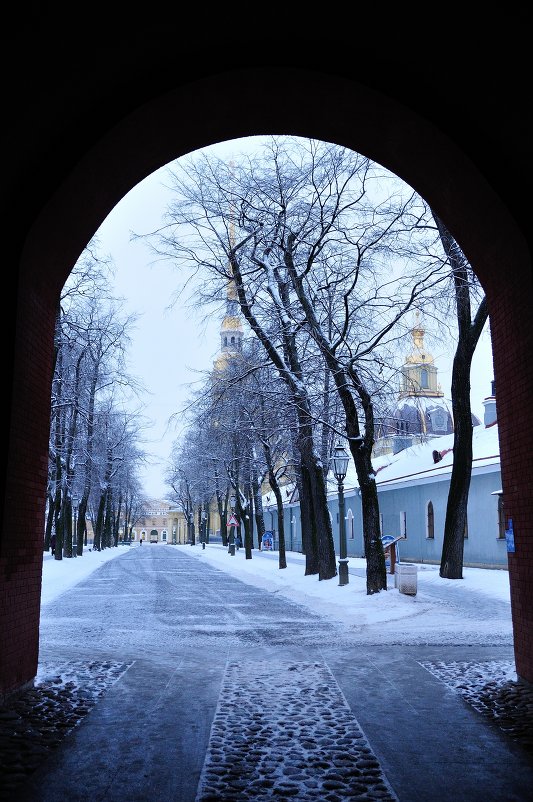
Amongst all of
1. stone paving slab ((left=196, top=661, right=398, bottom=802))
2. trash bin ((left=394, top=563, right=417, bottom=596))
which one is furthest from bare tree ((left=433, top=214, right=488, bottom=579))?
stone paving slab ((left=196, top=661, right=398, bottom=802))

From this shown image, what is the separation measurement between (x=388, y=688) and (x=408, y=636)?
14.2ft

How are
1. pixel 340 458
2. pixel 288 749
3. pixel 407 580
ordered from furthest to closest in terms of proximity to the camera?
1. pixel 340 458
2. pixel 407 580
3. pixel 288 749

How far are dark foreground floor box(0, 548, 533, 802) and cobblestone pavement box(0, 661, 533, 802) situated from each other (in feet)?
0.05

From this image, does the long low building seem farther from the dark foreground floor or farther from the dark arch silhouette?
the dark arch silhouette

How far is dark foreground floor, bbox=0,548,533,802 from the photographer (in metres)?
4.61

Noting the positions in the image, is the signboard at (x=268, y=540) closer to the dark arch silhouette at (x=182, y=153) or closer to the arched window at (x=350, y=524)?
the arched window at (x=350, y=524)

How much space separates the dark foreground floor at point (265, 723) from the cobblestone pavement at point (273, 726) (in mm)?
16

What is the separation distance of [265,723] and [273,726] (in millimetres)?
122

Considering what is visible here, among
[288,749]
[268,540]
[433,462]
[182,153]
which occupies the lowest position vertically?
[288,749]

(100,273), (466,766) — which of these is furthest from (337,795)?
(100,273)

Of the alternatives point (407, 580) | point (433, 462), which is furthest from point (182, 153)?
point (433, 462)

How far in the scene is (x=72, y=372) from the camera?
102ft

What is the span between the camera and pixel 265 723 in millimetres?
6039

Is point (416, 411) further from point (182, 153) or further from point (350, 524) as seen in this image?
point (182, 153)
